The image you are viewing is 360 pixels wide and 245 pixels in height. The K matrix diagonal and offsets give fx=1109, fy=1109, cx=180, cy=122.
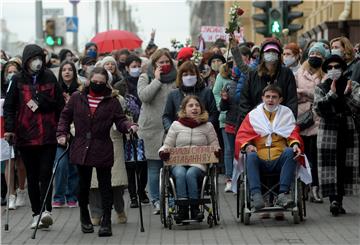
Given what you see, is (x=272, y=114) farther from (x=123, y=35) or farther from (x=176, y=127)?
(x=123, y=35)

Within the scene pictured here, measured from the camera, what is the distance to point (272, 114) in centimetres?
1249

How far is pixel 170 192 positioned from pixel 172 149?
477mm

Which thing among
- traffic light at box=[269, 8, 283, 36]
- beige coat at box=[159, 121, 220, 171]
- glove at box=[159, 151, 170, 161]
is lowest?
glove at box=[159, 151, 170, 161]

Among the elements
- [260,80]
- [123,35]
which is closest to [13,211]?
[260,80]

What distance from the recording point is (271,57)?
13.0m

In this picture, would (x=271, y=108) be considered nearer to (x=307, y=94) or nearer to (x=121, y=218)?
(x=307, y=94)

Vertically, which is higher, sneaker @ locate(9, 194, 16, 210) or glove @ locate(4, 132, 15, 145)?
glove @ locate(4, 132, 15, 145)

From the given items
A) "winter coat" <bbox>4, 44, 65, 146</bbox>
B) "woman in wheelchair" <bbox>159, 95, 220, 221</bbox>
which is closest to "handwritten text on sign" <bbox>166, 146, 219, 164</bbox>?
"woman in wheelchair" <bbox>159, 95, 220, 221</bbox>

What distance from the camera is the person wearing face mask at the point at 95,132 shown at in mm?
11750

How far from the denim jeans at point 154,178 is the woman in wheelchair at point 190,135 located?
4.44 feet

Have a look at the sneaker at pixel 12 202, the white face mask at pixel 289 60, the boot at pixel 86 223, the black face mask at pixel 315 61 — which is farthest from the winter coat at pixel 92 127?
the white face mask at pixel 289 60

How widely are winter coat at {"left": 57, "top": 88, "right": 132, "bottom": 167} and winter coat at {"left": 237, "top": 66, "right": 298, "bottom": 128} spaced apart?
181 centimetres

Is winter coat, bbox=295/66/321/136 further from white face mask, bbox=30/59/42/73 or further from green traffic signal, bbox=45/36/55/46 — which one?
green traffic signal, bbox=45/36/55/46

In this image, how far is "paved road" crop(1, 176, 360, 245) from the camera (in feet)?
36.9
